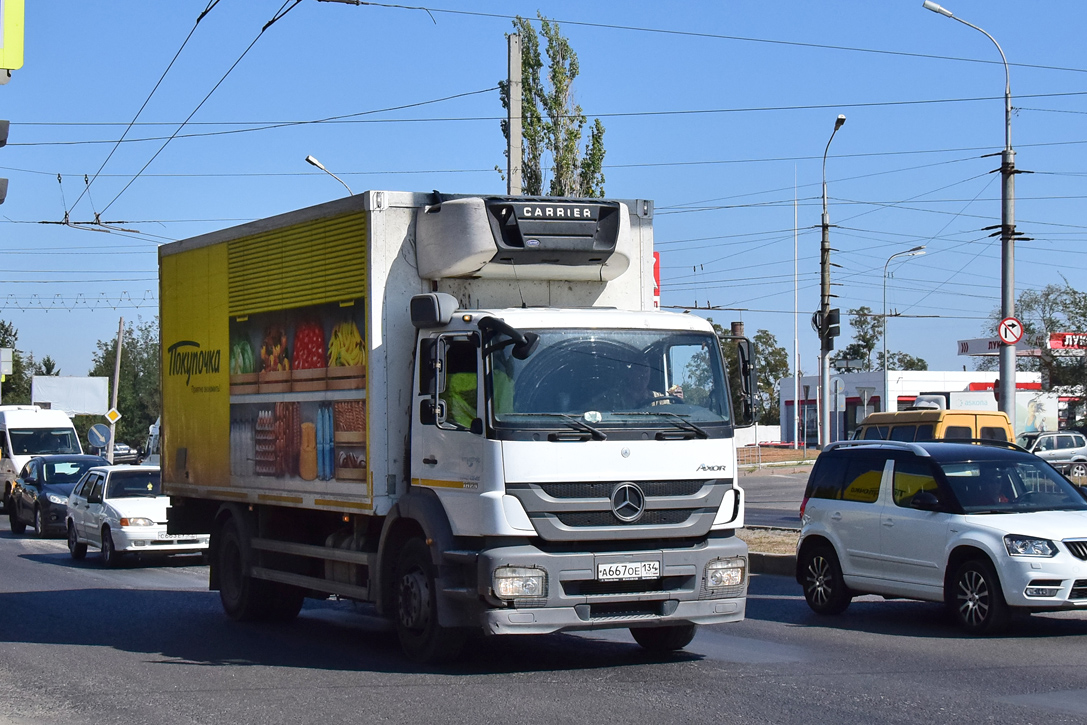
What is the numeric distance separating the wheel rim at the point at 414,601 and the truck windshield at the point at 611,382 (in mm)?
1410

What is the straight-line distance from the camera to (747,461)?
176ft

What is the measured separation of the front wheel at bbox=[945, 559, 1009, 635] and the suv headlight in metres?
0.26

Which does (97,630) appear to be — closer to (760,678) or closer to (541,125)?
(760,678)

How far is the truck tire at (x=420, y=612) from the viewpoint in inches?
371

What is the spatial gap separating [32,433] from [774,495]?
20.6m

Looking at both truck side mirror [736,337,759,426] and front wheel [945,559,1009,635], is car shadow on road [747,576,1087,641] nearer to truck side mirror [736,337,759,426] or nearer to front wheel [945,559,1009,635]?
front wheel [945,559,1009,635]

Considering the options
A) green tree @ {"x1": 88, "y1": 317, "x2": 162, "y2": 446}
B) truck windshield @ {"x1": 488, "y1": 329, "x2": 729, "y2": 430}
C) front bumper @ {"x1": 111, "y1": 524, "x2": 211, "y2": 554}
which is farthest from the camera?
green tree @ {"x1": 88, "y1": 317, "x2": 162, "y2": 446}

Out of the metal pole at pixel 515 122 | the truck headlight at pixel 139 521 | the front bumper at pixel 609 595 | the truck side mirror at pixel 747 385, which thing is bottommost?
the truck headlight at pixel 139 521

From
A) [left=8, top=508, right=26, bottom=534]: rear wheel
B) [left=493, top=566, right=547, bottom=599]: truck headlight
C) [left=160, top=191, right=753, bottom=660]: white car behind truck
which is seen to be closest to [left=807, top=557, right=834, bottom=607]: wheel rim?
[left=160, top=191, right=753, bottom=660]: white car behind truck

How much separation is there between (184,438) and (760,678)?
22.9 ft

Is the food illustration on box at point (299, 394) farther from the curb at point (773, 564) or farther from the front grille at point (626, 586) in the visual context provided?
the curb at point (773, 564)

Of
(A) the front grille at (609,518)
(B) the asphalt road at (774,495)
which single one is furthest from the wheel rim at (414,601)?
(B) the asphalt road at (774,495)

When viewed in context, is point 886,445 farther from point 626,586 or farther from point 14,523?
point 14,523

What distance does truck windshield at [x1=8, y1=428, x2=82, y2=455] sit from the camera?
121ft
